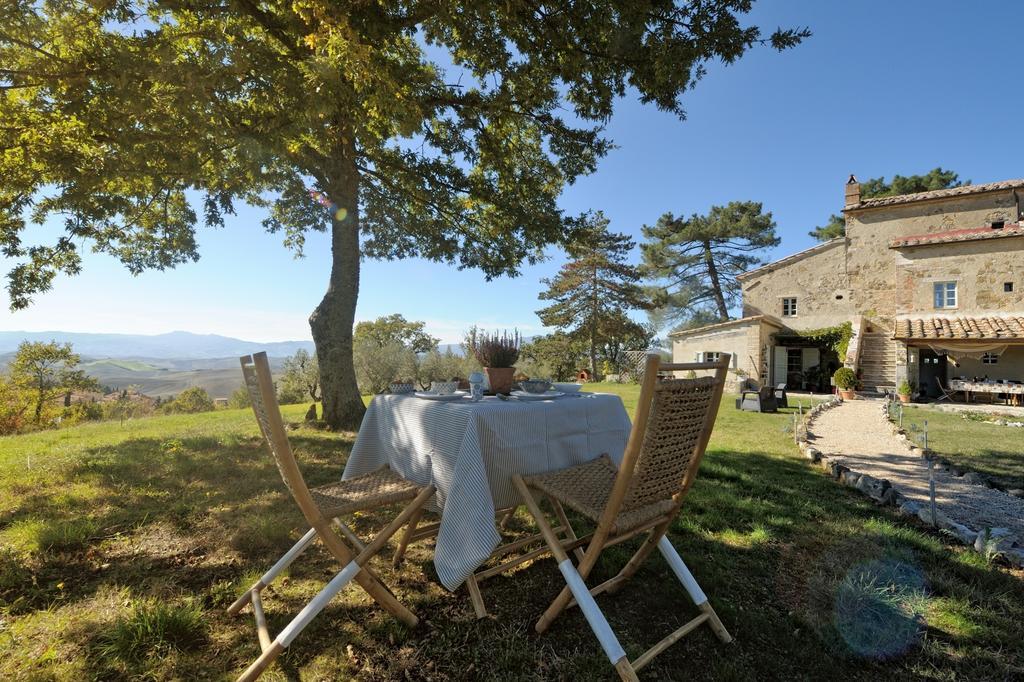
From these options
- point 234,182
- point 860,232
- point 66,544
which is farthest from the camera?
point 860,232

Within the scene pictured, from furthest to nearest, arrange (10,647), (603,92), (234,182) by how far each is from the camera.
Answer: (234,182), (603,92), (10,647)

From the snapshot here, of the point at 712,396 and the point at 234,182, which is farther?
the point at 234,182

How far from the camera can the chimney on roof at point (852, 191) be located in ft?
56.2

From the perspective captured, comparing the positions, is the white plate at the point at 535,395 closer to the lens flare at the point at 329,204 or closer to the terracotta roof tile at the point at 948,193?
the lens flare at the point at 329,204

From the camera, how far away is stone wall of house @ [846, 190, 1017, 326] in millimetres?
15586

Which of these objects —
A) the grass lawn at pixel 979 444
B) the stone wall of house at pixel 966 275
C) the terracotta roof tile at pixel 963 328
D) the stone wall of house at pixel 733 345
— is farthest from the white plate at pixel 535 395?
the stone wall of house at pixel 966 275

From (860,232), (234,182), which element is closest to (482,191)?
(234,182)

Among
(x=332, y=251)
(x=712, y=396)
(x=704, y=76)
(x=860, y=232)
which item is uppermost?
(x=860, y=232)

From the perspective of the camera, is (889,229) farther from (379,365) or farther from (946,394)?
(379,365)

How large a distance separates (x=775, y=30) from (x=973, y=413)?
1209 centimetres

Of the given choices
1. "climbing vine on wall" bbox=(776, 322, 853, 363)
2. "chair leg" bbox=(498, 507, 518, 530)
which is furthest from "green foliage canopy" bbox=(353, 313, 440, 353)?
"chair leg" bbox=(498, 507, 518, 530)

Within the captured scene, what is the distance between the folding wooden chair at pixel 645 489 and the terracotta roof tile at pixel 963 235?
64.3ft

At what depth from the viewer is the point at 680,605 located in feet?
6.87

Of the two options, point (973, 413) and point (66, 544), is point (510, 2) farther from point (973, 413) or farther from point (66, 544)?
point (973, 413)
